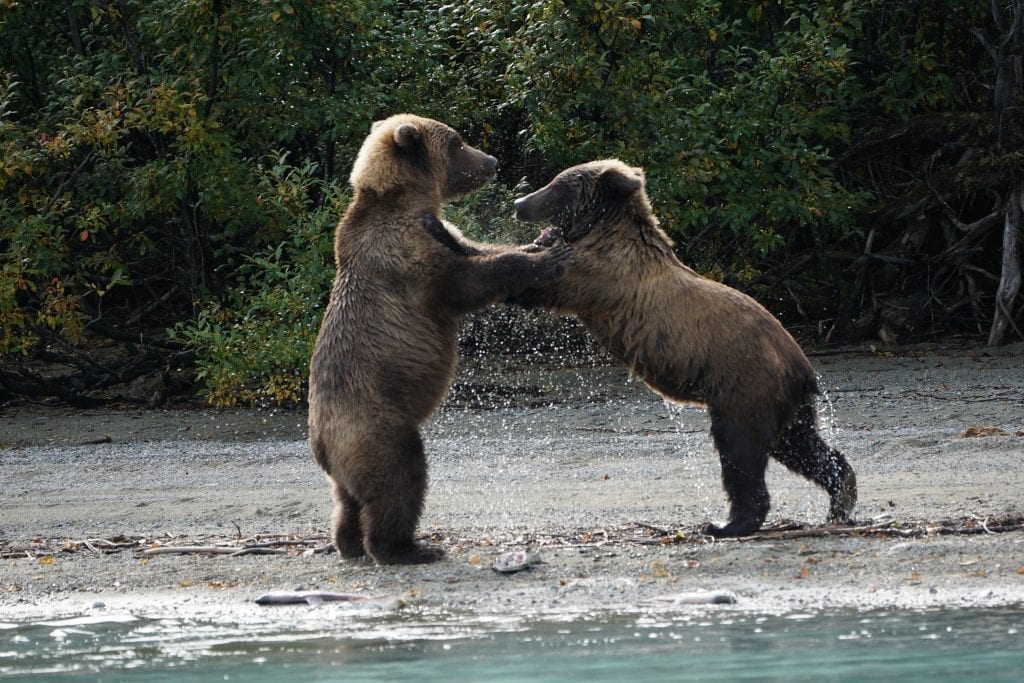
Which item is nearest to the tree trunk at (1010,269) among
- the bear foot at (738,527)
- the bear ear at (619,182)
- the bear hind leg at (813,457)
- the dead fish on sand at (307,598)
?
the bear hind leg at (813,457)

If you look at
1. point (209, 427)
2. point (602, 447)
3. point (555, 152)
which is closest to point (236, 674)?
point (602, 447)

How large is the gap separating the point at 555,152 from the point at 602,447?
10.9 ft

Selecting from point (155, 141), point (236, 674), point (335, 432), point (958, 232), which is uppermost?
point (155, 141)

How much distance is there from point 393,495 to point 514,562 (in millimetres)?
643

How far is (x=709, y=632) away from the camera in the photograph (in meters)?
6.01

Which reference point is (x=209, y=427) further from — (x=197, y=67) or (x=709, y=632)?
(x=709, y=632)

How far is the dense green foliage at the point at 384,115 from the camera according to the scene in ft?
42.8

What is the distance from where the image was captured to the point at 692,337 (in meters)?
7.29

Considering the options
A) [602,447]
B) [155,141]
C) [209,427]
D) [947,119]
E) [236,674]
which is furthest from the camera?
[947,119]

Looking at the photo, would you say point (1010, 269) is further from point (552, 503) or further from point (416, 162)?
point (416, 162)

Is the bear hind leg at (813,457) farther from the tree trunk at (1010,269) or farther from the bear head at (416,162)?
the tree trunk at (1010,269)

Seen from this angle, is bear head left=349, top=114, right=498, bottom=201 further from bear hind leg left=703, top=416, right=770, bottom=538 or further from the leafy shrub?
the leafy shrub

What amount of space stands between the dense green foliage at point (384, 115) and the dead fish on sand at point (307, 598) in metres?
5.57

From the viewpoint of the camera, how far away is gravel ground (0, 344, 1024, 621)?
22.4 feet
